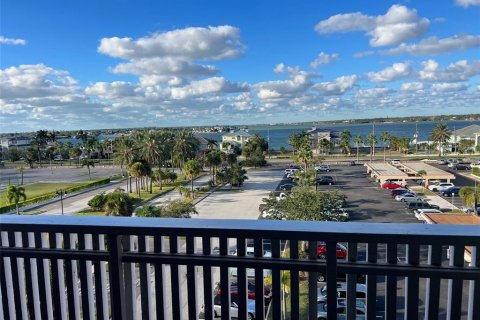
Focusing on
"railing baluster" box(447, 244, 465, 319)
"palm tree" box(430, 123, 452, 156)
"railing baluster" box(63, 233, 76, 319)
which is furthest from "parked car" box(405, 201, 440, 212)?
"palm tree" box(430, 123, 452, 156)

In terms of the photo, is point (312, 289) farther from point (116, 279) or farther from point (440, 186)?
point (440, 186)

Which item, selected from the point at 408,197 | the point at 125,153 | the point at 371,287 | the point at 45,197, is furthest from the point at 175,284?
the point at 125,153

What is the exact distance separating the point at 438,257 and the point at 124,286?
1.07m

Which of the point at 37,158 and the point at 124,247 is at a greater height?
the point at 124,247

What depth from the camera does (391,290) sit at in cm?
118

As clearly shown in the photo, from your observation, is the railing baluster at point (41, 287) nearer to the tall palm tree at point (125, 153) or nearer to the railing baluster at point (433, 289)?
the railing baluster at point (433, 289)

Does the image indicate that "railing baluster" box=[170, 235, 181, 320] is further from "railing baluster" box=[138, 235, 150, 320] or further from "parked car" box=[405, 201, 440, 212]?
"parked car" box=[405, 201, 440, 212]

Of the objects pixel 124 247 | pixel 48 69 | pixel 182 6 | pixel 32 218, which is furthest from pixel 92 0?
pixel 124 247

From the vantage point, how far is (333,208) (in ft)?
39.9

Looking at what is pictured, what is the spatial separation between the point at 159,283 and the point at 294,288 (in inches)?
19.2

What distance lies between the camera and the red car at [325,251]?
3.75 ft

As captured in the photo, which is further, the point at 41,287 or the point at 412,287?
the point at 41,287

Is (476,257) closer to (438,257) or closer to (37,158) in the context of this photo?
(438,257)

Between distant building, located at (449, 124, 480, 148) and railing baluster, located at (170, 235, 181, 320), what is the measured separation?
170 ft
